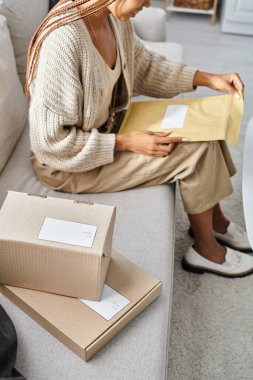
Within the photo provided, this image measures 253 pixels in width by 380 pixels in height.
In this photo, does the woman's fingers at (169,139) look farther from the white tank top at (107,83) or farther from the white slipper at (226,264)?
the white slipper at (226,264)

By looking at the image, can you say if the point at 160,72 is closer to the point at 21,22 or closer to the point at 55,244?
the point at 21,22

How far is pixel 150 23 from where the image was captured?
220cm

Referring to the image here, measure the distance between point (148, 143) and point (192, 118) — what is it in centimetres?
17

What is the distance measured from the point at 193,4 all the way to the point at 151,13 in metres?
1.36

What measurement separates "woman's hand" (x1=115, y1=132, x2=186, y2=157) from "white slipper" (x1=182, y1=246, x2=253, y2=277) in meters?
0.43

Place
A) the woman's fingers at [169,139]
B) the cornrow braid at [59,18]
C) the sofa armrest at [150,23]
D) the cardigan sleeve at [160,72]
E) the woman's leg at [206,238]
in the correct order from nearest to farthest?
1. the cornrow braid at [59,18]
2. the woman's fingers at [169,139]
3. the woman's leg at [206,238]
4. the cardigan sleeve at [160,72]
5. the sofa armrest at [150,23]

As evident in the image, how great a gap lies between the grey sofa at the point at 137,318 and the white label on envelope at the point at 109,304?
5 centimetres

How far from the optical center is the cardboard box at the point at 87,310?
3.24ft

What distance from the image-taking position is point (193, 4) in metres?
3.39

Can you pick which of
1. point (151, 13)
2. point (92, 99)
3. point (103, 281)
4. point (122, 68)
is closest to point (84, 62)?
point (92, 99)

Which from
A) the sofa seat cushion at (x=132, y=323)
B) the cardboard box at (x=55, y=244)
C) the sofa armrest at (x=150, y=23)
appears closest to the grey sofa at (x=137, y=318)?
the sofa seat cushion at (x=132, y=323)

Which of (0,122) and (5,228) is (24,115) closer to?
(0,122)

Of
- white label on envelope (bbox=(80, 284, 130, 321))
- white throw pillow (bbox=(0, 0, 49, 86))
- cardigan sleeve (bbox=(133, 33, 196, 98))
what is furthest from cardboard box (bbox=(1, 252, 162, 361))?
white throw pillow (bbox=(0, 0, 49, 86))

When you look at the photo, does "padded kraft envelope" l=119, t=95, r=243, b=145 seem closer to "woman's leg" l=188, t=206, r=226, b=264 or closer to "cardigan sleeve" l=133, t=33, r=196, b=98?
"cardigan sleeve" l=133, t=33, r=196, b=98
